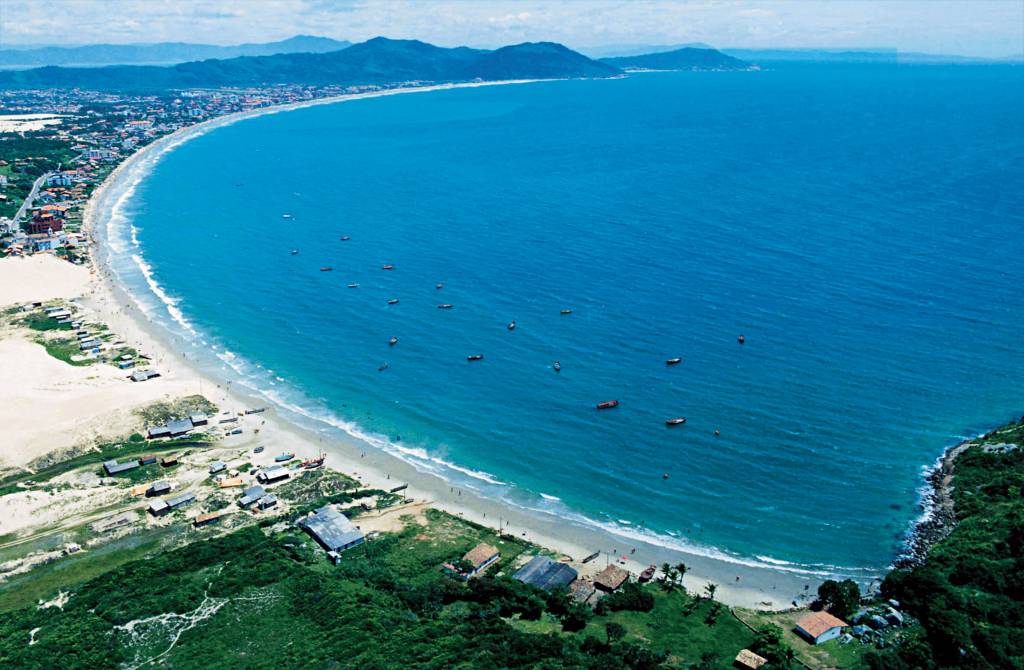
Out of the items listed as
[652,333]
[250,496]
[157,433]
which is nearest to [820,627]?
[250,496]

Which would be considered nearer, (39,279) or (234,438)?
(234,438)

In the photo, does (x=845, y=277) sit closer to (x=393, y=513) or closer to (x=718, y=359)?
(x=718, y=359)

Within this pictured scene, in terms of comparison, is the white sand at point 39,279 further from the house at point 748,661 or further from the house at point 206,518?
the house at point 748,661

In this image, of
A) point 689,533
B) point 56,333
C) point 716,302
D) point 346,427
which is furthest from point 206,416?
point 716,302

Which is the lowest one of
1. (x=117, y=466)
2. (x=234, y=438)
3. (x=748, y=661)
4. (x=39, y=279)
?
(x=234, y=438)

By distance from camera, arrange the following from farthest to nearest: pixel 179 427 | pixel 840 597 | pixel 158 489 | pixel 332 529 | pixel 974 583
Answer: pixel 179 427, pixel 158 489, pixel 332 529, pixel 974 583, pixel 840 597

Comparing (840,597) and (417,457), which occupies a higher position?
(840,597)

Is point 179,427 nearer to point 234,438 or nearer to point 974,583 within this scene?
point 234,438
